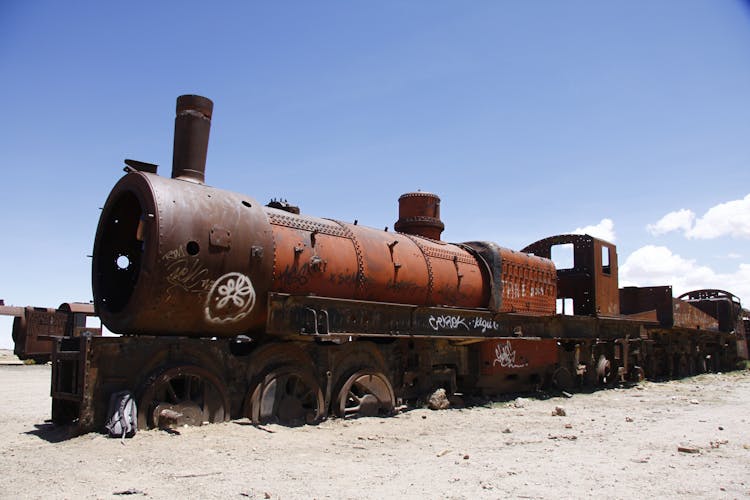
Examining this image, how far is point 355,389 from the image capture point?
31.9 feet

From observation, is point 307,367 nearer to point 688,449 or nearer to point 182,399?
point 182,399

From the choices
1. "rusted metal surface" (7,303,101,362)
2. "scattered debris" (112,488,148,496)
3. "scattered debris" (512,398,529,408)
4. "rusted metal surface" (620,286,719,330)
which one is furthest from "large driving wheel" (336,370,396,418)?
"rusted metal surface" (7,303,101,362)

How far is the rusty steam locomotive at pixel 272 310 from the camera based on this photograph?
727cm

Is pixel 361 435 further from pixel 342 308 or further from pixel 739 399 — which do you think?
pixel 739 399

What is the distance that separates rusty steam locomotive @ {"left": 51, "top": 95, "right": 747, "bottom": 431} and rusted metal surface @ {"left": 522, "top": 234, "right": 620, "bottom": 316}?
2989 mm

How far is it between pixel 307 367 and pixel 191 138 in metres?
3.58

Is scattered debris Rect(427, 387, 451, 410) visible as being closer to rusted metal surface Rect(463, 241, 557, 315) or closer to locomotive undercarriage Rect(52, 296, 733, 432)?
locomotive undercarriage Rect(52, 296, 733, 432)

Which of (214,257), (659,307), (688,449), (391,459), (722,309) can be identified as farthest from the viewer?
(722,309)

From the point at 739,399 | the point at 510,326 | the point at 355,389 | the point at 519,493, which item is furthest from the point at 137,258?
the point at 739,399

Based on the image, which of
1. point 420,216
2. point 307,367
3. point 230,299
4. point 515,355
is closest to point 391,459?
point 307,367

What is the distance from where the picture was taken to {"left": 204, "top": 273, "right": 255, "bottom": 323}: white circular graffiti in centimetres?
776

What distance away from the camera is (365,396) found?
9.60m

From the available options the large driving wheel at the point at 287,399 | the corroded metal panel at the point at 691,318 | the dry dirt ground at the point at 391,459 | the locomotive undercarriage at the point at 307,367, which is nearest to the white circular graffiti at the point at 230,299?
the locomotive undercarriage at the point at 307,367

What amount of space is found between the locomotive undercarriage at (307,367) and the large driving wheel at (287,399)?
0.01 metres
